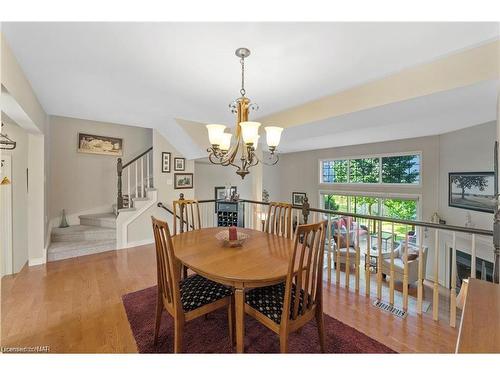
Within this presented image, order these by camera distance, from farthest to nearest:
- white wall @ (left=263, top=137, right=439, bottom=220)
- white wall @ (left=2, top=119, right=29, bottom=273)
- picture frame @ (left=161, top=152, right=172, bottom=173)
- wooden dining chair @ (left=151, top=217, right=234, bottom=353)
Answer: white wall @ (left=263, top=137, right=439, bottom=220), picture frame @ (left=161, top=152, right=172, bottom=173), white wall @ (left=2, top=119, right=29, bottom=273), wooden dining chair @ (left=151, top=217, right=234, bottom=353)

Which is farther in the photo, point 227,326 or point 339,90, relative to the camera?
point 339,90

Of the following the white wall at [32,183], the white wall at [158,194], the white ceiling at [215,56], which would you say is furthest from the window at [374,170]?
the white wall at [32,183]

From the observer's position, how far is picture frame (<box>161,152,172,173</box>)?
4504 mm

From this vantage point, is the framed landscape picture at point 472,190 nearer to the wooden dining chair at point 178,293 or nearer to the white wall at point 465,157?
the white wall at point 465,157

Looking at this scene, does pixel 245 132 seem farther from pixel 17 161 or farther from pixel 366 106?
pixel 17 161

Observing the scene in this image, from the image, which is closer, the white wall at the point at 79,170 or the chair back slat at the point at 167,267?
→ the chair back slat at the point at 167,267

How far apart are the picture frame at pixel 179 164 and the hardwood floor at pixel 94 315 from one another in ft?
7.62

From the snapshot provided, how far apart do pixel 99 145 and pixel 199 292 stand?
14.3 ft

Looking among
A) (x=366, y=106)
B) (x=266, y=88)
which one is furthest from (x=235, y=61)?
(x=366, y=106)

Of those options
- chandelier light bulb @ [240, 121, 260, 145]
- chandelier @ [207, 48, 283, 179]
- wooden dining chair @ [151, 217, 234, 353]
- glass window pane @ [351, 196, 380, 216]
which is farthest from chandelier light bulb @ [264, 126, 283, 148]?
glass window pane @ [351, 196, 380, 216]

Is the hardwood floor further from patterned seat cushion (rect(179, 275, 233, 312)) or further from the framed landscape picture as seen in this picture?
the framed landscape picture

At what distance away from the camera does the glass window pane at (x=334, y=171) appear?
6.67 metres

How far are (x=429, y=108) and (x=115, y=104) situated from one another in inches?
156

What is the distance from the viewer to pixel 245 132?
1.75 metres
